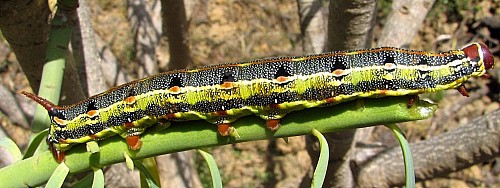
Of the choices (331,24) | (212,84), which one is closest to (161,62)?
(331,24)

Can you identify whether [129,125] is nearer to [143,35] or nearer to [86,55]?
[86,55]

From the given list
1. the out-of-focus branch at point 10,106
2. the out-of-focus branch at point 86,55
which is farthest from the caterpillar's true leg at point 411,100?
the out-of-focus branch at point 10,106

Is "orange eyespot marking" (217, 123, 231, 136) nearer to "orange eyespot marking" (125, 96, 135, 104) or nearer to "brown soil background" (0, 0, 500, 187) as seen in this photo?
"orange eyespot marking" (125, 96, 135, 104)

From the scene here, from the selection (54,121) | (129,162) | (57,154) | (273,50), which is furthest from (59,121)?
(273,50)

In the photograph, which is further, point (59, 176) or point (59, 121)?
point (59, 121)

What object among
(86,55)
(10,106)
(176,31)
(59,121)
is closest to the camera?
(59,121)

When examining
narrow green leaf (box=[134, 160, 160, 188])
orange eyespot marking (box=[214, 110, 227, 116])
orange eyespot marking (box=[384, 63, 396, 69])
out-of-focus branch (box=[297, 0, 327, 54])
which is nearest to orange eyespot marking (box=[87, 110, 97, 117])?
narrow green leaf (box=[134, 160, 160, 188])
